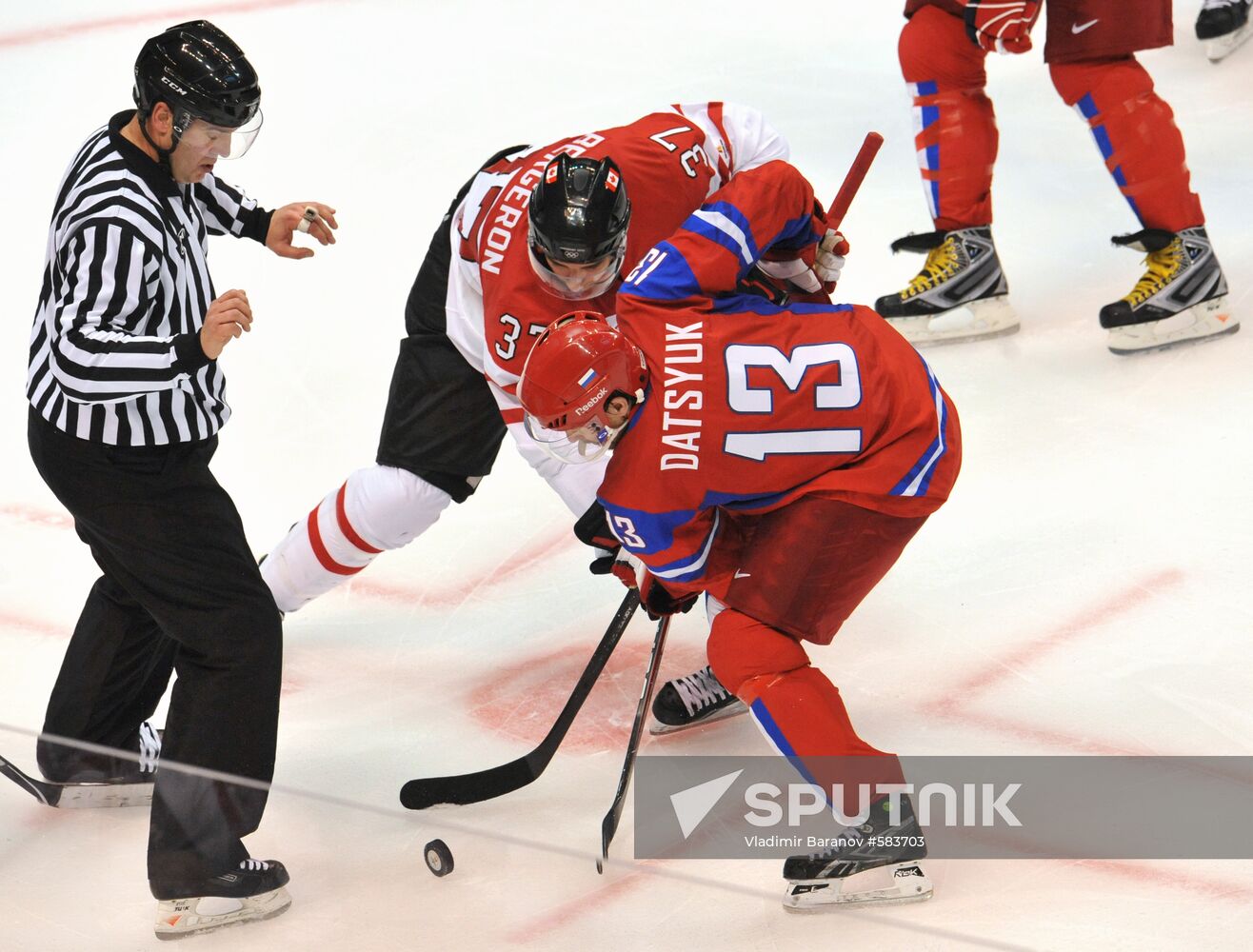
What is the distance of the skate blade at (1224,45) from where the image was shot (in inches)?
191

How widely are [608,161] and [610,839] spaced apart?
101 cm

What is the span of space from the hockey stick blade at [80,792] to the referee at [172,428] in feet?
0.97

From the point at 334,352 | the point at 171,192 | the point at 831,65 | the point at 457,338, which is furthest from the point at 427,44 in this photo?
the point at 171,192

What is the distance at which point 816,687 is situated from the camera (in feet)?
7.00

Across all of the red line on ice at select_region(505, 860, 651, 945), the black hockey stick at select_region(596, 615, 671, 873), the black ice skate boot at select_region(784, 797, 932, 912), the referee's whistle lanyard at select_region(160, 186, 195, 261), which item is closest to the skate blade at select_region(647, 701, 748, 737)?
the black hockey stick at select_region(596, 615, 671, 873)

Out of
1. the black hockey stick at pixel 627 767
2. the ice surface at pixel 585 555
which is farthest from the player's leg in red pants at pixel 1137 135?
the black hockey stick at pixel 627 767

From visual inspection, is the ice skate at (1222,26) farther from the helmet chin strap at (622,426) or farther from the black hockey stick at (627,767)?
the helmet chin strap at (622,426)

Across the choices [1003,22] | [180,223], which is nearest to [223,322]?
[180,223]

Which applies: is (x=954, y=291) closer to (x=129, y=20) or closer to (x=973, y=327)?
(x=973, y=327)

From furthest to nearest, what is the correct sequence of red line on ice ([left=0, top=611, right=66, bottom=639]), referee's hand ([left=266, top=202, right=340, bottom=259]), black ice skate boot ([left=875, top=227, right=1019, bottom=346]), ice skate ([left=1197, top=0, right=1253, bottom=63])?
ice skate ([left=1197, top=0, right=1253, bottom=63]) < black ice skate boot ([left=875, top=227, right=1019, bottom=346]) < red line on ice ([left=0, top=611, right=66, bottom=639]) < referee's hand ([left=266, top=202, right=340, bottom=259])

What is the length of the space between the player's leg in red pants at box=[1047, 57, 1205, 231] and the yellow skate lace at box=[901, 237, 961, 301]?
410 millimetres

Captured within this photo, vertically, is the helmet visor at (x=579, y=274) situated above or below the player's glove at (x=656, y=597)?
above

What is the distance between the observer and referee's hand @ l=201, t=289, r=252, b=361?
201cm

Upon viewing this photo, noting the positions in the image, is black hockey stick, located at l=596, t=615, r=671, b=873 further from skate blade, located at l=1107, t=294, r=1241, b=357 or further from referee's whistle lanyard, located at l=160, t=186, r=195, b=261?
skate blade, located at l=1107, t=294, r=1241, b=357
